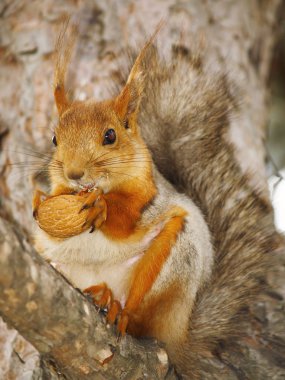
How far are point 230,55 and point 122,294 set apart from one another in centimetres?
126

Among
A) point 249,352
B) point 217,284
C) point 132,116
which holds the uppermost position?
point 132,116

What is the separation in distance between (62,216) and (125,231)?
19cm

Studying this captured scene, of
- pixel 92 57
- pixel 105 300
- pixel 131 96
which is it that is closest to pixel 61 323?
pixel 105 300

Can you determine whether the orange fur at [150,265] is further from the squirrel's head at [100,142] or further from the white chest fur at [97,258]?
the squirrel's head at [100,142]

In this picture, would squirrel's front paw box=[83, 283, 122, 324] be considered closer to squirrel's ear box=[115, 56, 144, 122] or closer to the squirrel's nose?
the squirrel's nose

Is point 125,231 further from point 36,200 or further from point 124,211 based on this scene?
point 36,200

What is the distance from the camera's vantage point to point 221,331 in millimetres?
1788

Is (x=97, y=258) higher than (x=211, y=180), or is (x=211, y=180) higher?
(x=211, y=180)

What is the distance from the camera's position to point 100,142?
1.66m

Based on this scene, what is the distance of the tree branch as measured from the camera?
1133 mm

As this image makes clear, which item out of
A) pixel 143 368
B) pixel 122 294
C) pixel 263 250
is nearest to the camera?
pixel 143 368

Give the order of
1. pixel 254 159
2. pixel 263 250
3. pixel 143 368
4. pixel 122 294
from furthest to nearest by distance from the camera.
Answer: pixel 254 159 → pixel 263 250 → pixel 122 294 → pixel 143 368

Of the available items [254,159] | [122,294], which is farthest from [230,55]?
[122,294]

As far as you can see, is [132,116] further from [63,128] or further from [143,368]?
[143,368]
